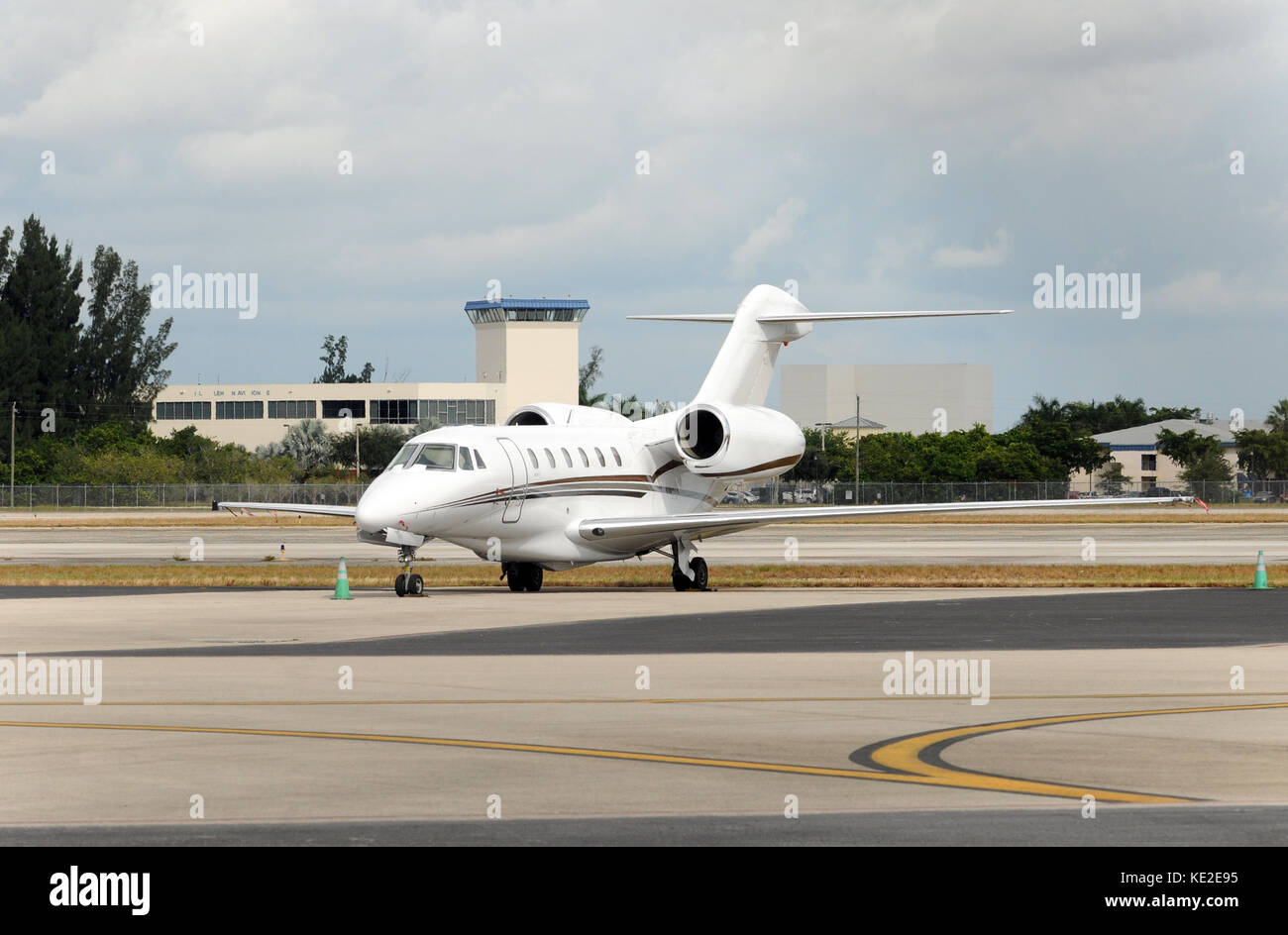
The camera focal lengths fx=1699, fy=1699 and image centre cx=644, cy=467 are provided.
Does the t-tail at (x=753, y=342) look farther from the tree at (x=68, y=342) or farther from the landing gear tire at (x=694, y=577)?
the tree at (x=68, y=342)

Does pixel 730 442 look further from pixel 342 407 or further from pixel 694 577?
pixel 342 407

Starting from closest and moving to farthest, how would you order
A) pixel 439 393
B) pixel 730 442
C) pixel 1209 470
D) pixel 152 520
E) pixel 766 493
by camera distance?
pixel 730 442 → pixel 152 520 → pixel 766 493 → pixel 1209 470 → pixel 439 393

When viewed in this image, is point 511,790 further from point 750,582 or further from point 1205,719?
point 750,582

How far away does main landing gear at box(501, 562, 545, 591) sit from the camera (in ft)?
120

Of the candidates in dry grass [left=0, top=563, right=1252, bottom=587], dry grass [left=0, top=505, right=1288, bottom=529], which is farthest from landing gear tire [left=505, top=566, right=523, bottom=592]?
dry grass [left=0, top=505, right=1288, bottom=529]

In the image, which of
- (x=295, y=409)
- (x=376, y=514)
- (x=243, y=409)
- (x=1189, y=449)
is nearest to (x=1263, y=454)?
(x=1189, y=449)

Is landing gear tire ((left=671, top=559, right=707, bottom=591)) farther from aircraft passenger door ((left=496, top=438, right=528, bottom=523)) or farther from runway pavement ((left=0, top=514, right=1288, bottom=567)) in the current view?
runway pavement ((left=0, top=514, right=1288, bottom=567))

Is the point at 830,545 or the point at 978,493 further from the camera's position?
the point at 978,493

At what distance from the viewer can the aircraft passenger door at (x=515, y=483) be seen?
3481cm

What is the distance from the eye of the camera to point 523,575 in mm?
36656

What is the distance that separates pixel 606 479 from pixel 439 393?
124 m

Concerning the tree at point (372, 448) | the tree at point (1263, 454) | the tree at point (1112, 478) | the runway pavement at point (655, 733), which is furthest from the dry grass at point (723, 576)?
the tree at point (1263, 454)

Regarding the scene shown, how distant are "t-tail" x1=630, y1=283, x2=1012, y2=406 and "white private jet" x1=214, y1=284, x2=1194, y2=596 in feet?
0.11

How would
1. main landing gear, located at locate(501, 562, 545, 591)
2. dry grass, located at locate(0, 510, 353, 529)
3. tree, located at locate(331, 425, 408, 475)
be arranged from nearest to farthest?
main landing gear, located at locate(501, 562, 545, 591), dry grass, located at locate(0, 510, 353, 529), tree, located at locate(331, 425, 408, 475)
